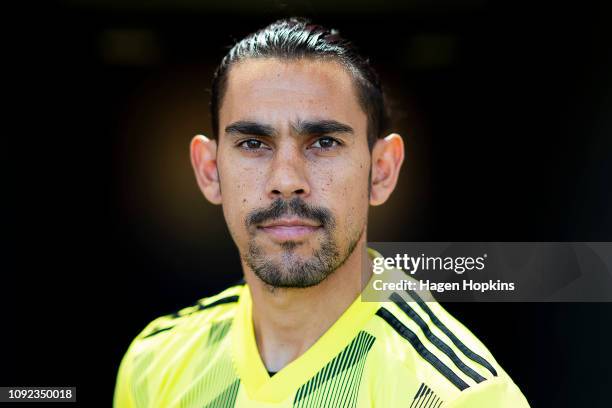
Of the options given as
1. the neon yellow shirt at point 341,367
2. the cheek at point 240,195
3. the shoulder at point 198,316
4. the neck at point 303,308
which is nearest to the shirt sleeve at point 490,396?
the neon yellow shirt at point 341,367

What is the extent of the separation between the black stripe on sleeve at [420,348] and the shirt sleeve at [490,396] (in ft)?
0.08

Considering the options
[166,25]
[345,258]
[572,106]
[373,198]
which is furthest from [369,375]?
[166,25]

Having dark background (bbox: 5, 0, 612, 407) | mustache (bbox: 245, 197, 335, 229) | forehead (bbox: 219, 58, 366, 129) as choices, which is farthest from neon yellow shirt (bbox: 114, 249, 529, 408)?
dark background (bbox: 5, 0, 612, 407)

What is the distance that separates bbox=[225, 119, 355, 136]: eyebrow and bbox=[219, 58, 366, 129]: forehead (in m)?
0.02

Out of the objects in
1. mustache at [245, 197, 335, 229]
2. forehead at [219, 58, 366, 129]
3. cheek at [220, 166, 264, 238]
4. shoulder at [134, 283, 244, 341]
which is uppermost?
forehead at [219, 58, 366, 129]

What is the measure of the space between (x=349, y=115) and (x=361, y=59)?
0.72 feet

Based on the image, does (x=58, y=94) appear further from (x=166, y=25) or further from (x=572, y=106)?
(x=572, y=106)

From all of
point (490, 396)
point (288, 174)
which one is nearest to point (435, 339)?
point (490, 396)

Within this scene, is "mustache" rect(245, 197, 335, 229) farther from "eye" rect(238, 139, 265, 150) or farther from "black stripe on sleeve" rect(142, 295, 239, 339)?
"black stripe on sleeve" rect(142, 295, 239, 339)

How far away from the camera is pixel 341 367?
189 centimetres

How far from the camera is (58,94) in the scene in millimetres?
2912

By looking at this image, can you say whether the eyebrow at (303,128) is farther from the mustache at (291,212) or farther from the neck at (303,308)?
the neck at (303,308)

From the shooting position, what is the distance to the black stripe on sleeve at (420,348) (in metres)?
1.76

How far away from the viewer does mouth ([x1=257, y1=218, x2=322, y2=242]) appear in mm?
1854
